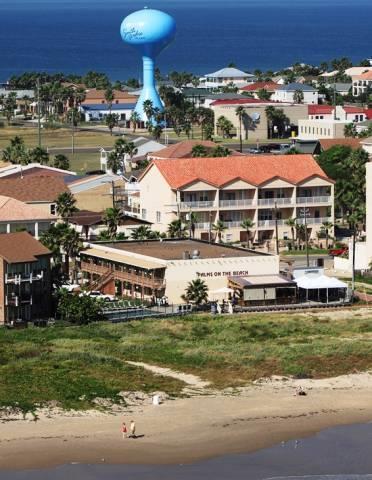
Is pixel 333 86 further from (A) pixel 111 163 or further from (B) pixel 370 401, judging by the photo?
Result: (B) pixel 370 401

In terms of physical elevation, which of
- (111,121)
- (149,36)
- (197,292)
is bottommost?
(197,292)

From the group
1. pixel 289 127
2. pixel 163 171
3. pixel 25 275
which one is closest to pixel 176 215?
pixel 163 171

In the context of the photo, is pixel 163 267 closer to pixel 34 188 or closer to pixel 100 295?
pixel 100 295

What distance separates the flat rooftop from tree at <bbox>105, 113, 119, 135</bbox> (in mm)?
70808

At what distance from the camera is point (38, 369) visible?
5594 centimetres

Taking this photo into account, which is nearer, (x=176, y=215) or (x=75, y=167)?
(x=176, y=215)

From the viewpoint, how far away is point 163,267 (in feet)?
227

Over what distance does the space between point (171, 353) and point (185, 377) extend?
3692 mm

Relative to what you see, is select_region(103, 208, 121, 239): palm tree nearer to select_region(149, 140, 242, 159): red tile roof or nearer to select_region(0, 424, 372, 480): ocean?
select_region(149, 140, 242, 159): red tile roof

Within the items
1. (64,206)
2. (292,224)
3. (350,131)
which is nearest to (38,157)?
(292,224)

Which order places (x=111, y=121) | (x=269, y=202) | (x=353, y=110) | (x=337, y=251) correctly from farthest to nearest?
1. (x=111, y=121)
2. (x=353, y=110)
3. (x=269, y=202)
4. (x=337, y=251)

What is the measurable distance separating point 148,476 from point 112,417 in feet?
17.7

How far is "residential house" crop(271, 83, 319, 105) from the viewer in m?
165

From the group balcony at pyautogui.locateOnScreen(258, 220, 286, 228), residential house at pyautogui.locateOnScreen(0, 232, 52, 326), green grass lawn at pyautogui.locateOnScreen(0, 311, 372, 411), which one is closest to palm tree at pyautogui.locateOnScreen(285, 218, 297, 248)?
balcony at pyautogui.locateOnScreen(258, 220, 286, 228)
